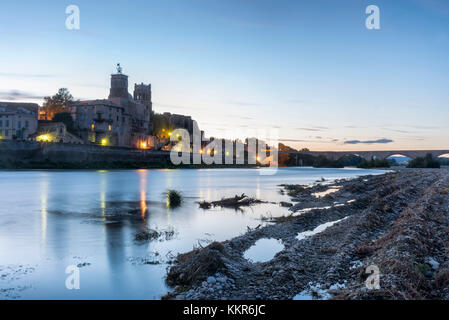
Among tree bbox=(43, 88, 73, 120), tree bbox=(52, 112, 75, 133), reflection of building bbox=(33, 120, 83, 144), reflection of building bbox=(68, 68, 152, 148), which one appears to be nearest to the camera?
reflection of building bbox=(33, 120, 83, 144)

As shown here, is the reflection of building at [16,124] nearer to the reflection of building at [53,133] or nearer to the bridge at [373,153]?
the reflection of building at [53,133]

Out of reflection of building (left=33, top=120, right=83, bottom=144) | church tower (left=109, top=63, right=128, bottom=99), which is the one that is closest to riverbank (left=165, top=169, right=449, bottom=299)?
reflection of building (left=33, top=120, right=83, bottom=144)

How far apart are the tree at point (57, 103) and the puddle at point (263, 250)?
340 feet

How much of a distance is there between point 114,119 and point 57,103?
90.6 feet

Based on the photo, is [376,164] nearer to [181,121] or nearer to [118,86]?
[181,121]

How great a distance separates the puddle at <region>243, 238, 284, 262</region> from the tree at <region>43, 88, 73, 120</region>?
104 meters

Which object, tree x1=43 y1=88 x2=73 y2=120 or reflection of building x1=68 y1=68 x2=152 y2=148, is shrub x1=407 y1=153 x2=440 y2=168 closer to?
reflection of building x1=68 y1=68 x2=152 y2=148

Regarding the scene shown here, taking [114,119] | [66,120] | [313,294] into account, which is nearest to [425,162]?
[114,119]

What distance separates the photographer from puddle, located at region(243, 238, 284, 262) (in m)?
9.08

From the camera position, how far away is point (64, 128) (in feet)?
257
